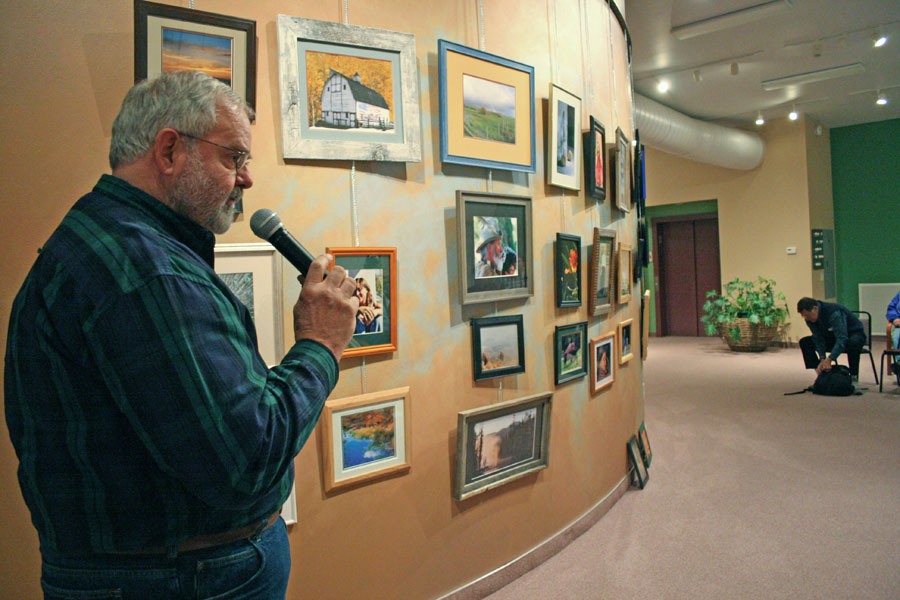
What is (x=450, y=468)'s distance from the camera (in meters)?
2.26

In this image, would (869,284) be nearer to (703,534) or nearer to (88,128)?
(703,534)

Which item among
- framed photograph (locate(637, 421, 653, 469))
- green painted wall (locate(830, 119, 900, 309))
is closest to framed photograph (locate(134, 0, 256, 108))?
framed photograph (locate(637, 421, 653, 469))

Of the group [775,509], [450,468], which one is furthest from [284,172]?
[775,509]

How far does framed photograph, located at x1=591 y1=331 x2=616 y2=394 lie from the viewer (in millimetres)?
3141

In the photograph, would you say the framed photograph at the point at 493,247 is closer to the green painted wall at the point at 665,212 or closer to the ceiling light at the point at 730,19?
the ceiling light at the point at 730,19

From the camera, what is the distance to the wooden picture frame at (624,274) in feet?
11.6

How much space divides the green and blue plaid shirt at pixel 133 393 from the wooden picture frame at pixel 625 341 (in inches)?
115

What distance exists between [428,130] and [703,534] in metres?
2.49

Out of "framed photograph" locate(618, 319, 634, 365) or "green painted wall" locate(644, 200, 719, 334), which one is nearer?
"framed photograph" locate(618, 319, 634, 365)

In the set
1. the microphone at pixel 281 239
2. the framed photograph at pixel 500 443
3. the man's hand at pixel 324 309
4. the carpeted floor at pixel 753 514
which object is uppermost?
the microphone at pixel 281 239

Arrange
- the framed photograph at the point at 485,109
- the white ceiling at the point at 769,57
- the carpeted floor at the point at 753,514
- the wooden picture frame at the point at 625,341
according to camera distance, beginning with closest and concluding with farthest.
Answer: the framed photograph at the point at 485,109 → the carpeted floor at the point at 753,514 → the wooden picture frame at the point at 625,341 → the white ceiling at the point at 769,57

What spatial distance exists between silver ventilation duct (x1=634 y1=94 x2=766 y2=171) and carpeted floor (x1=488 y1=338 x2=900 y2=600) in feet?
12.8

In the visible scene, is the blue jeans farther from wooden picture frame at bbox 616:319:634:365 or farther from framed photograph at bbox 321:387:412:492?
wooden picture frame at bbox 616:319:634:365

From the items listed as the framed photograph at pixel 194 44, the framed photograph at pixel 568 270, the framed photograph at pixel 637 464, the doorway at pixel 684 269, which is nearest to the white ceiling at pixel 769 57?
the doorway at pixel 684 269
